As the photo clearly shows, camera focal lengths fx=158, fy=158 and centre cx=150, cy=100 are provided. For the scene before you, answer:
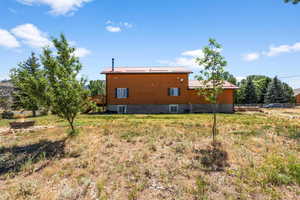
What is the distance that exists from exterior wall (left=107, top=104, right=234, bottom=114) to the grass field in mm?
13527

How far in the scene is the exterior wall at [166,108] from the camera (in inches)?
851

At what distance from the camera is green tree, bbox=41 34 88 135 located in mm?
7107

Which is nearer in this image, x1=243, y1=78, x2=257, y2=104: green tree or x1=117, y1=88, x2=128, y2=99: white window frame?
x1=117, y1=88, x2=128, y2=99: white window frame

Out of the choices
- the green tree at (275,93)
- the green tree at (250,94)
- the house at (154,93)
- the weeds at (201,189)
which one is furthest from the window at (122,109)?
the green tree at (275,93)

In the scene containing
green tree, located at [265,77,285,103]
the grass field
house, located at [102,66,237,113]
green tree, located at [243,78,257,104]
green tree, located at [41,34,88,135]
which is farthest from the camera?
green tree, located at [243,78,257,104]

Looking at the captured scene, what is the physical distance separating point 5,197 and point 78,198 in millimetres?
1717

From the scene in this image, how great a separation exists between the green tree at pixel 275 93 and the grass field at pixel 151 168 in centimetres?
4113

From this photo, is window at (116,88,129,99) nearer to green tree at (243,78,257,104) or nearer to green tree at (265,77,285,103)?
green tree at (243,78,257,104)

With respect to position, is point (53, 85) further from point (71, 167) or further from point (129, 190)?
point (129, 190)

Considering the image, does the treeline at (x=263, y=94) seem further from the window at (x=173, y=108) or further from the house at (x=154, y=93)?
the window at (x=173, y=108)

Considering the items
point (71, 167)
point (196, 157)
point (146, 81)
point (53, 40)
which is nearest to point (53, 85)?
point (53, 40)

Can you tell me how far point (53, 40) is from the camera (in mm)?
7398

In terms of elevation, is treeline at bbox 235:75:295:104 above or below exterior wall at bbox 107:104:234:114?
above

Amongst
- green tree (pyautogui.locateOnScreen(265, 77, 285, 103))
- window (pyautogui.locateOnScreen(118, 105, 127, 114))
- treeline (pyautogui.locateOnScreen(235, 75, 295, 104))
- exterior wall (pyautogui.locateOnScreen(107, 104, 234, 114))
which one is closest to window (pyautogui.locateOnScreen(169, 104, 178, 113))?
exterior wall (pyautogui.locateOnScreen(107, 104, 234, 114))
